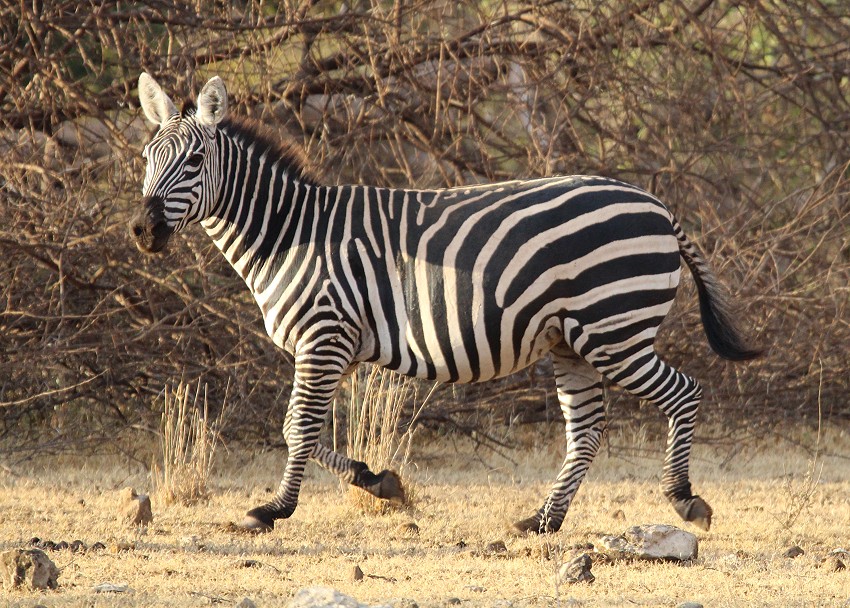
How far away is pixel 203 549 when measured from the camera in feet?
16.9

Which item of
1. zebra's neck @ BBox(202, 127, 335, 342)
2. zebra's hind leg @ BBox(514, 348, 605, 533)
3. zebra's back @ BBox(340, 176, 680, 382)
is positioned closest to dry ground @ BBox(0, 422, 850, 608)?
zebra's hind leg @ BBox(514, 348, 605, 533)

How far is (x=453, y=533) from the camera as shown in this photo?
5711mm

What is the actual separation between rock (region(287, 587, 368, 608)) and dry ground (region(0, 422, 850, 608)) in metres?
0.45

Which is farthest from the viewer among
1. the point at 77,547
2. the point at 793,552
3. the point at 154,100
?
the point at 154,100

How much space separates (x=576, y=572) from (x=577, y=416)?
163cm

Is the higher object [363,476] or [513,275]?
[513,275]

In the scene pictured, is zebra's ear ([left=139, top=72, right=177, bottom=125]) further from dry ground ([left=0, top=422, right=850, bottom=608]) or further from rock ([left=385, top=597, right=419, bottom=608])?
rock ([left=385, top=597, right=419, bottom=608])

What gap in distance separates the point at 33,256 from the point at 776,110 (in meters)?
7.62

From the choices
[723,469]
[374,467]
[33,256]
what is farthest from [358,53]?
[723,469]

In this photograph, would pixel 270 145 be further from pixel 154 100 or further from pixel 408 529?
pixel 408 529

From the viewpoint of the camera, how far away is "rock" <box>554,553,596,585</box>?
4430mm

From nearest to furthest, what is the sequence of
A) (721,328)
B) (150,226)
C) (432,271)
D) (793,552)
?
(793,552)
(150,226)
(432,271)
(721,328)

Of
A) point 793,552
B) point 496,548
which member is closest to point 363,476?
point 496,548

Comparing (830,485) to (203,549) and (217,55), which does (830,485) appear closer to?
(203,549)
